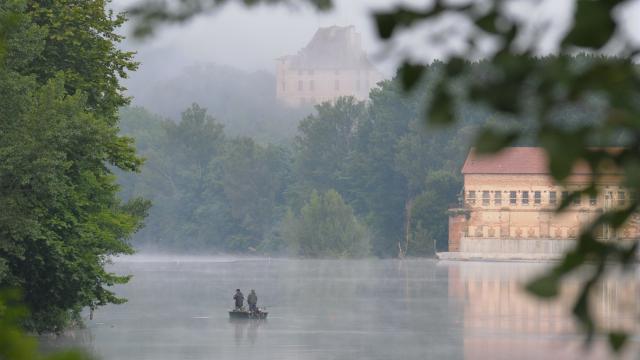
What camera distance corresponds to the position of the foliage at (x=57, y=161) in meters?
28.5

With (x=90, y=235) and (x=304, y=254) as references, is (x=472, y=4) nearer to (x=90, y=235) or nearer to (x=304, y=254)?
(x=90, y=235)

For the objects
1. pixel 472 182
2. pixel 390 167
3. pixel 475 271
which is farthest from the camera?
pixel 390 167

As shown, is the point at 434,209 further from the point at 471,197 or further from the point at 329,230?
Answer: the point at 329,230

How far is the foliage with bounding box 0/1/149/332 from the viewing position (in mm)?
28516

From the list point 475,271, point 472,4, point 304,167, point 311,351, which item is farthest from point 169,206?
point 472,4

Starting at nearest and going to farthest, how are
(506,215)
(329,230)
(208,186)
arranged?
(506,215) → (329,230) → (208,186)

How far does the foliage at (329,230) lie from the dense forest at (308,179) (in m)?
0.26

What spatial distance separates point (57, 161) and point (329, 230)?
10559cm

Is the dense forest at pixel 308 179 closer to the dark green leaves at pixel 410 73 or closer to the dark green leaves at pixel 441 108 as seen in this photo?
the dark green leaves at pixel 410 73

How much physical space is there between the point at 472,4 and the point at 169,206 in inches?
6006

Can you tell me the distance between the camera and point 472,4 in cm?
370

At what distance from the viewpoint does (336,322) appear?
1991 inches

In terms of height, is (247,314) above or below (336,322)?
above

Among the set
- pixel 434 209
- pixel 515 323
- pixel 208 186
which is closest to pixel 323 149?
pixel 208 186
